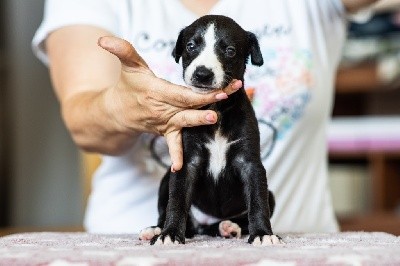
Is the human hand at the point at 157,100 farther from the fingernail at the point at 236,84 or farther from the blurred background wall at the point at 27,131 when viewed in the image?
the blurred background wall at the point at 27,131

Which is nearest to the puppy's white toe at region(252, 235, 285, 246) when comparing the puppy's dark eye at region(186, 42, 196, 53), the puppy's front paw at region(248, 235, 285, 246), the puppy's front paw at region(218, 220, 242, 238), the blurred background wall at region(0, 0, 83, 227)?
the puppy's front paw at region(248, 235, 285, 246)

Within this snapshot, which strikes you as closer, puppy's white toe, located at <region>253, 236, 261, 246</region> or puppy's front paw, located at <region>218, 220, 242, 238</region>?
puppy's white toe, located at <region>253, 236, 261, 246</region>

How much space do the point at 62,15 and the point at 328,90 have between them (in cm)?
50

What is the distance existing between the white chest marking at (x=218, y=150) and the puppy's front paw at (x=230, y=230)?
8 cm

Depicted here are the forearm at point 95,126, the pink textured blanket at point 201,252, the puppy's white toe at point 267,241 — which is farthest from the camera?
the forearm at point 95,126

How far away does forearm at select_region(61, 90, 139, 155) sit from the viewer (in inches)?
42.9

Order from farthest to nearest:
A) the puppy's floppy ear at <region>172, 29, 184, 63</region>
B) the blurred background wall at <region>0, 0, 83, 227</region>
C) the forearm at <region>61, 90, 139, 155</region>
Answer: the blurred background wall at <region>0, 0, 83, 227</region> < the forearm at <region>61, 90, 139, 155</region> < the puppy's floppy ear at <region>172, 29, 184, 63</region>

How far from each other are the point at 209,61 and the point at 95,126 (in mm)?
335

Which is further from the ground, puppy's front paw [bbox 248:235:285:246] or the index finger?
the index finger

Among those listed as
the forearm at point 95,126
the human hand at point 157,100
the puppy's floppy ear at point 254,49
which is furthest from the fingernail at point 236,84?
the forearm at point 95,126

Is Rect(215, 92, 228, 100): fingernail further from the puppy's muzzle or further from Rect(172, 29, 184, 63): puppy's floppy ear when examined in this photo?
Rect(172, 29, 184, 63): puppy's floppy ear

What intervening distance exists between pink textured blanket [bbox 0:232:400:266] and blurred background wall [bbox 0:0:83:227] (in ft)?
8.22

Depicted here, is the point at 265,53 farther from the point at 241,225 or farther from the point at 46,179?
the point at 46,179

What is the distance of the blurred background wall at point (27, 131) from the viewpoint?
3328 mm
